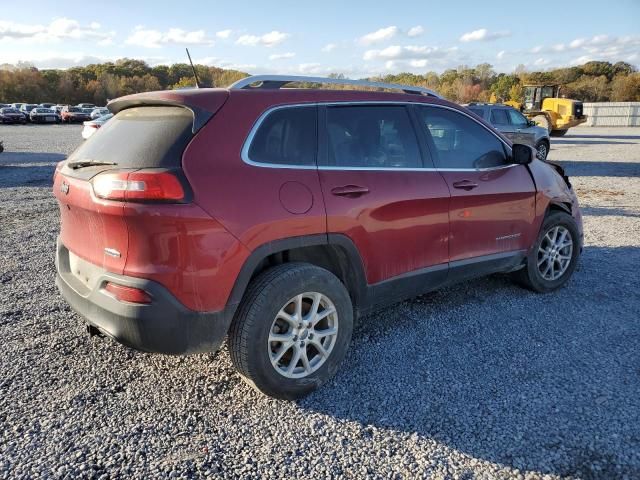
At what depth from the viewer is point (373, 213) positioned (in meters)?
3.25

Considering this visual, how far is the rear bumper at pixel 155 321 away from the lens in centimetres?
254

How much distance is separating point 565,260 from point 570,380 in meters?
1.93

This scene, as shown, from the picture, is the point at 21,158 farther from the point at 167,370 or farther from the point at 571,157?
the point at 571,157

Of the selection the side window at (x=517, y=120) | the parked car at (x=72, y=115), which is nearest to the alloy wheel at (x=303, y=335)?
the side window at (x=517, y=120)

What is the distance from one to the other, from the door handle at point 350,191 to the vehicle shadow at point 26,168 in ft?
35.3

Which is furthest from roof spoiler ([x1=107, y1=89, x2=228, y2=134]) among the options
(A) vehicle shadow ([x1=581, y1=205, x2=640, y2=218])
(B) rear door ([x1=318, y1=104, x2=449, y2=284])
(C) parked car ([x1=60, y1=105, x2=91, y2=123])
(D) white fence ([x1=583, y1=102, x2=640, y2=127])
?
(D) white fence ([x1=583, y1=102, x2=640, y2=127])

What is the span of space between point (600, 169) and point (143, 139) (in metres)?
15.4

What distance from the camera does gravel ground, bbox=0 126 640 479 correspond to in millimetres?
2486

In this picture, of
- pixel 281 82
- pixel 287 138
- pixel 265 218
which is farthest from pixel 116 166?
pixel 281 82

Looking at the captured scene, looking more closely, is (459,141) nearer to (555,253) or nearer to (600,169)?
(555,253)

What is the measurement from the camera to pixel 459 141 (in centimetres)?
404

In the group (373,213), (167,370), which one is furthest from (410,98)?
(167,370)

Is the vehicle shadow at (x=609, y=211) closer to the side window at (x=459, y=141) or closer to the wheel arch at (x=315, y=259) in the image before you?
the side window at (x=459, y=141)

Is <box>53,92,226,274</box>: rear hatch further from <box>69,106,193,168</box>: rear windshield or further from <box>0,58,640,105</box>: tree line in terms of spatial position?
<box>0,58,640,105</box>: tree line
